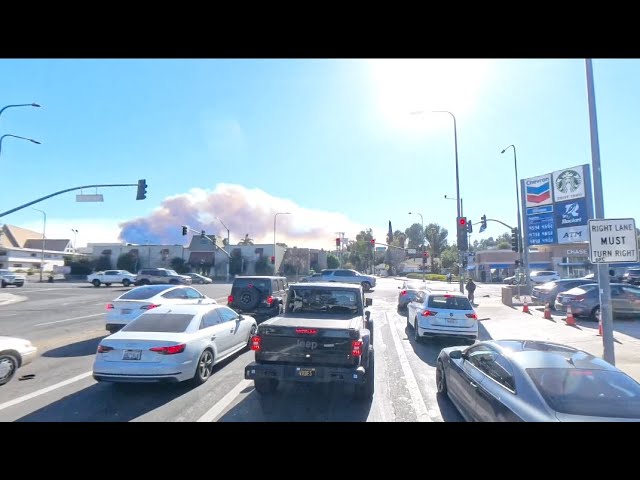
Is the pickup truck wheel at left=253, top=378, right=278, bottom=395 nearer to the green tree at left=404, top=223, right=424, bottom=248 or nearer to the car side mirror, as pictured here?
the car side mirror

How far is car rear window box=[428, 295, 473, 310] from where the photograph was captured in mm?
11359

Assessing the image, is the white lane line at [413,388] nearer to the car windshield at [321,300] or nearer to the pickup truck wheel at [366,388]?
the pickup truck wheel at [366,388]

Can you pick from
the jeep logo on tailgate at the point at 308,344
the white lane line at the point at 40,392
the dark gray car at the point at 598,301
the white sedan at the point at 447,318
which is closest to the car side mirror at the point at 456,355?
the jeep logo on tailgate at the point at 308,344

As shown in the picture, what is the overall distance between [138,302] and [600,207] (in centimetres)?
1205

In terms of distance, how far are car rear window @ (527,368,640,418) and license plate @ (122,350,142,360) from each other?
5.89 m

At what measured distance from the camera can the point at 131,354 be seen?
6.51m

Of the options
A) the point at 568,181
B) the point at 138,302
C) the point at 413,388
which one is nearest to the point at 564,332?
the point at 413,388

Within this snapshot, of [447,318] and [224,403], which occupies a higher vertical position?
[447,318]

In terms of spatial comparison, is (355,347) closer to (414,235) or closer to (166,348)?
(166,348)

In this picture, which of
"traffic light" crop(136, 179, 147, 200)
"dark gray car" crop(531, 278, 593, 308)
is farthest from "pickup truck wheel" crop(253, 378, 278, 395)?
"traffic light" crop(136, 179, 147, 200)
